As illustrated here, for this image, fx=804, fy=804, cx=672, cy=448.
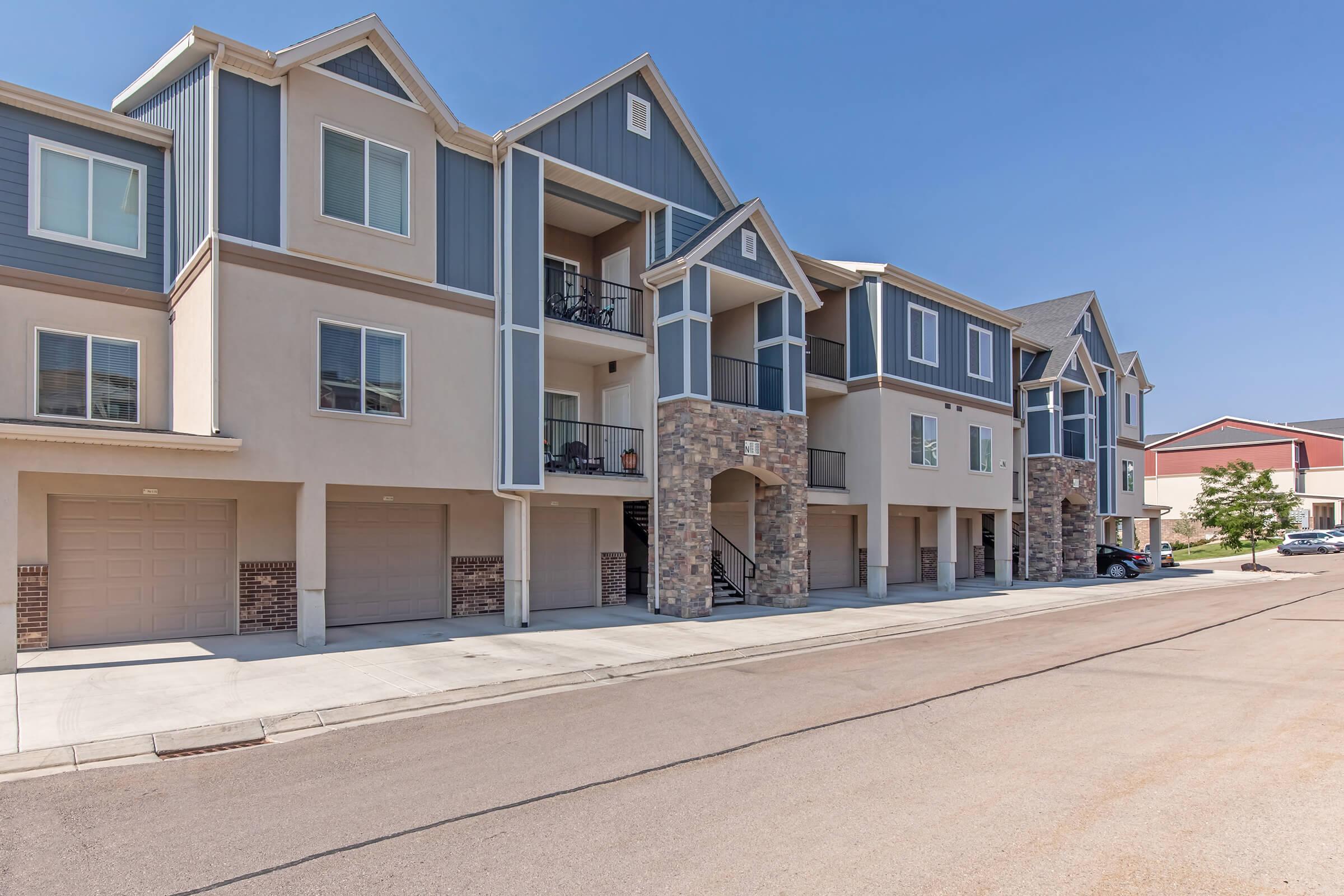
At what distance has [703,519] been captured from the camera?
56.5ft

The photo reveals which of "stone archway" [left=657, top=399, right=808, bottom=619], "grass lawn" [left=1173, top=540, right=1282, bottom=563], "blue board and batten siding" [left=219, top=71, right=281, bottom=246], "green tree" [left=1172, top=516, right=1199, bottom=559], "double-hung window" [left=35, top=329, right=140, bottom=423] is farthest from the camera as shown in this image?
"green tree" [left=1172, top=516, right=1199, bottom=559]

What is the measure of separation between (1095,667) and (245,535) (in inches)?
535

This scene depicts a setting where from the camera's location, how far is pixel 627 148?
17312 millimetres

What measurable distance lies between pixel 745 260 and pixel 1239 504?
33.4 m

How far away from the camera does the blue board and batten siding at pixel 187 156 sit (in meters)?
12.2

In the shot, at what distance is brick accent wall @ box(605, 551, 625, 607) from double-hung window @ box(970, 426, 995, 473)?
491 inches

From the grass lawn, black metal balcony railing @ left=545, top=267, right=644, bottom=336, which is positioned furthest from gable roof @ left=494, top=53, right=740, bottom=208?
the grass lawn

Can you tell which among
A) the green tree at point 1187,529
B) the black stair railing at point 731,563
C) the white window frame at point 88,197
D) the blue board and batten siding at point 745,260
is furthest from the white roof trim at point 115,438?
the green tree at point 1187,529

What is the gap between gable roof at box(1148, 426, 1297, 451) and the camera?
6544cm

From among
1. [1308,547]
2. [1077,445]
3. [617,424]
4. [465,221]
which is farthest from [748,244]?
[1308,547]

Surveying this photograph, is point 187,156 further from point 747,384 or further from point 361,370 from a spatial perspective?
point 747,384

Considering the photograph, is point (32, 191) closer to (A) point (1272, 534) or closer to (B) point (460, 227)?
(B) point (460, 227)

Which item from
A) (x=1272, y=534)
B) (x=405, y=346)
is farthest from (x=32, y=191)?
(x=1272, y=534)

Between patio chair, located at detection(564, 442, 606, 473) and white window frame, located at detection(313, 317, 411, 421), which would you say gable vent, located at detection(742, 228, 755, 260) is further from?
white window frame, located at detection(313, 317, 411, 421)
